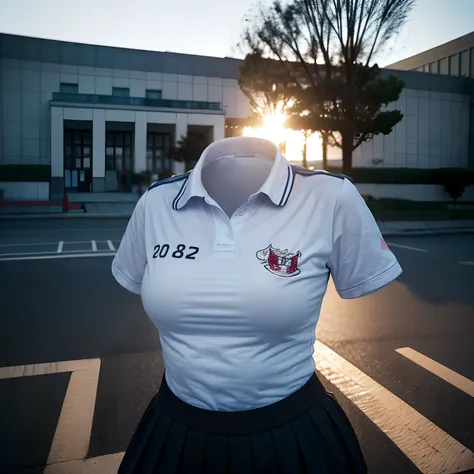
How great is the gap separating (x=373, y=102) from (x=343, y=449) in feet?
77.0

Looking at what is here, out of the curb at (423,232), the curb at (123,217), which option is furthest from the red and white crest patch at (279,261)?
the curb at (423,232)

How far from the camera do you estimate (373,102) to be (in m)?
23.2

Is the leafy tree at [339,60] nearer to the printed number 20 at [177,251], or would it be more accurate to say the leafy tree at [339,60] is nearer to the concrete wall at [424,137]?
the concrete wall at [424,137]

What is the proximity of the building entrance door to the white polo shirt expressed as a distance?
3222 centimetres

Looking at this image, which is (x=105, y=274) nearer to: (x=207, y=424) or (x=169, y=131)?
(x=207, y=424)

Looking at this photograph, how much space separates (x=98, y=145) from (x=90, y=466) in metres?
28.9

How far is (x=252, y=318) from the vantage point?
1.40 metres

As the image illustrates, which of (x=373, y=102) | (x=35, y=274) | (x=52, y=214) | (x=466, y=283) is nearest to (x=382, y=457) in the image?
(x=466, y=283)

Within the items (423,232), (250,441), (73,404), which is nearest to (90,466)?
(73,404)

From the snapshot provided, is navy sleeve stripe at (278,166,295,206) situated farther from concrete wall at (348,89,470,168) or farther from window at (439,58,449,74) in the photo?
window at (439,58,449,74)

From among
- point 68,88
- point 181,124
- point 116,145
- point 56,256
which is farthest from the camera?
point 68,88

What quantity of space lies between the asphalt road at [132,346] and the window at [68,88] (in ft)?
84.9

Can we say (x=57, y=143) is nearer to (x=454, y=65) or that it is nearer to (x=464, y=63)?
(x=464, y=63)

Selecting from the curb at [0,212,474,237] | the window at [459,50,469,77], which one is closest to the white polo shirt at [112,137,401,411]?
the curb at [0,212,474,237]
